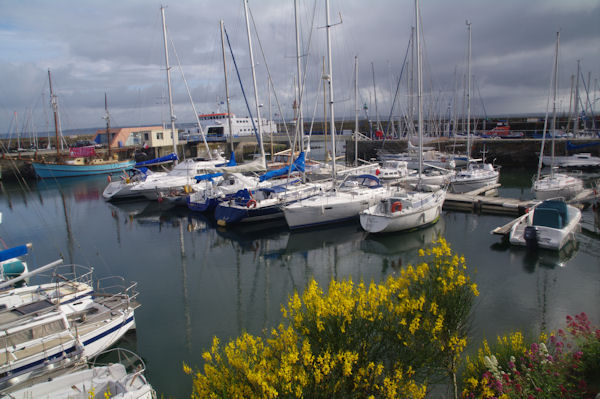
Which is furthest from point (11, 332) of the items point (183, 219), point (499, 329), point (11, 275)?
point (183, 219)

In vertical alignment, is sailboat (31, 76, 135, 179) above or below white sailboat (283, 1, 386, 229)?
above

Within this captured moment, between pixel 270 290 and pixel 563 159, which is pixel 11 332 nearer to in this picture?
pixel 270 290

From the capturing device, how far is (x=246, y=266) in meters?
18.9

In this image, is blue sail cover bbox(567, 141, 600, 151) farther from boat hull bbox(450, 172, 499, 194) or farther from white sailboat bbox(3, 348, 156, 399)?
white sailboat bbox(3, 348, 156, 399)

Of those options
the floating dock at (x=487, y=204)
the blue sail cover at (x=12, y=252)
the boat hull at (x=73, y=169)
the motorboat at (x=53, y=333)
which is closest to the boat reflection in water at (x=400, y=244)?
the floating dock at (x=487, y=204)

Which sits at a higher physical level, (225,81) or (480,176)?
(225,81)

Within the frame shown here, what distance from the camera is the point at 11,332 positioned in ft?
32.2

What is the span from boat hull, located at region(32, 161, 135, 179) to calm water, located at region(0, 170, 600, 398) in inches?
868

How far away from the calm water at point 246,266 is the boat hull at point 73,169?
2204 cm

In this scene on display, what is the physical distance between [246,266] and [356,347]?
42.4 ft

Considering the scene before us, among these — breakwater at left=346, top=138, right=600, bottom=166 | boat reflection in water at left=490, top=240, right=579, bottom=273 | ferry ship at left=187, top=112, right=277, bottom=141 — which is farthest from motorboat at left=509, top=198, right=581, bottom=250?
ferry ship at left=187, top=112, right=277, bottom=141

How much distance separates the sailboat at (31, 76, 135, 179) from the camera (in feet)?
165

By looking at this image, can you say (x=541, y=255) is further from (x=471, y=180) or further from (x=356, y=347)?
(x=356, y=347)

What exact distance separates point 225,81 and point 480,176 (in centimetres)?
2284
